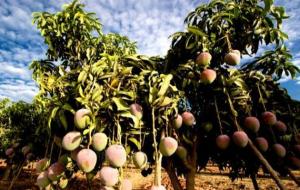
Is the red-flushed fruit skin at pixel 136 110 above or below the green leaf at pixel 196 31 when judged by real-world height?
below

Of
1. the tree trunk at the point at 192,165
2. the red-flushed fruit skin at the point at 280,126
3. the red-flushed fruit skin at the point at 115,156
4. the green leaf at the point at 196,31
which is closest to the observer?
the red-flushed fruit skin at the point at 115,156

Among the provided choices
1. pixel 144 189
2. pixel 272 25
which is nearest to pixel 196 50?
pixel 272 25

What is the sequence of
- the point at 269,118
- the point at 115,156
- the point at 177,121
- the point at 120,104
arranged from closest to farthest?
the point at 115,156 → the point at 120,104 → the point at 177,121 → the point at 269,118

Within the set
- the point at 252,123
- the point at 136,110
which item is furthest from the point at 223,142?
the point at 136,110

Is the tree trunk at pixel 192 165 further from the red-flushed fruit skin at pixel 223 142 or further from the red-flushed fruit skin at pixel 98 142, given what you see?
the red-flushed fruit skin at pixel 98 142

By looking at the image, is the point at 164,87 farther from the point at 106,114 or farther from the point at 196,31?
the point at 196,31

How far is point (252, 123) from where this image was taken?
2143mm

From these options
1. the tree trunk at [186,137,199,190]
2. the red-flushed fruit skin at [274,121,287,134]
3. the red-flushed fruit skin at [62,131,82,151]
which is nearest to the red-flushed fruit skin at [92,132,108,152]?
the red-flushed fruit skin at [62,131,82,151]

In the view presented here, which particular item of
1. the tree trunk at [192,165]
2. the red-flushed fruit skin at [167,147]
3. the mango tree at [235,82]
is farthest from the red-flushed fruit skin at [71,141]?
the tree trunk at [192,165]

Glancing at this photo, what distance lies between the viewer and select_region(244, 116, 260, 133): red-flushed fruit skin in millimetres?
2139

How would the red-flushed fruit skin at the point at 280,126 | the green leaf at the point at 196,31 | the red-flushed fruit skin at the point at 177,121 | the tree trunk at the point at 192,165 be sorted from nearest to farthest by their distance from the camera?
1. the red-flushed fruit skin at the point at 177,121
2. the green leaf at the point at 196,31
3. the red-flushed fruit skin at the point at 280,126
4. the tree trunk at the point at 192,165

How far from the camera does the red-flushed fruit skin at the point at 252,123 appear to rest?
214 cm

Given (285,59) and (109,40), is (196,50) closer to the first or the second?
(285,59)

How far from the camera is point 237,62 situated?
207 centimetres
